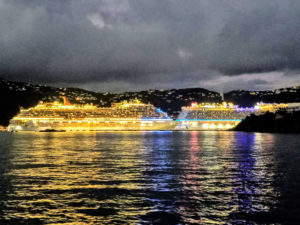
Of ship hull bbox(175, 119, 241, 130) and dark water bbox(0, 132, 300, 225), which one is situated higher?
ship hull bbox(175, 119, 241, 130)

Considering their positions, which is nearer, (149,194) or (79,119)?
(149,194)

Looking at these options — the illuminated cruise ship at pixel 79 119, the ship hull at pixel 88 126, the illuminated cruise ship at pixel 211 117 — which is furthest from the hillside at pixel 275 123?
the ship hull at pixel 88 126

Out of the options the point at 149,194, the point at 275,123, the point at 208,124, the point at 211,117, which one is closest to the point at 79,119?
the point at 208,124

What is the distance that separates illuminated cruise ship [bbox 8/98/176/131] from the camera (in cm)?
14975

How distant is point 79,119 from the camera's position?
151875 mm

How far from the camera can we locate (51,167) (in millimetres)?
27422

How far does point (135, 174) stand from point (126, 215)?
9836mm

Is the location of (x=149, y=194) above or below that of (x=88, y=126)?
below

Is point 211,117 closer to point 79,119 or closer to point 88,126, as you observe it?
point 88,126

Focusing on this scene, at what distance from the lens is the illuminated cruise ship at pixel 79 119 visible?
14975 cm

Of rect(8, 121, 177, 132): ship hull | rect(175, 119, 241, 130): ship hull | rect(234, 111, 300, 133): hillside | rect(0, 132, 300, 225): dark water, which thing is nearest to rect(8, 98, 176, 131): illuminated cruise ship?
rect(8, 121, 177, 132): ship hull

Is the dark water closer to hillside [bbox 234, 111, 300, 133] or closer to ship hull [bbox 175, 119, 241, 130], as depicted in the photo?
hillside [bbox 234, 111, 300, 133]

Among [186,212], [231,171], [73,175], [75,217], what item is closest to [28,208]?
[75,217]

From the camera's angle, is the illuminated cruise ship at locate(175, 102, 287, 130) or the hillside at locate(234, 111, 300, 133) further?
the illuminated cruise ship at locate(175, 102, 287, 130)
